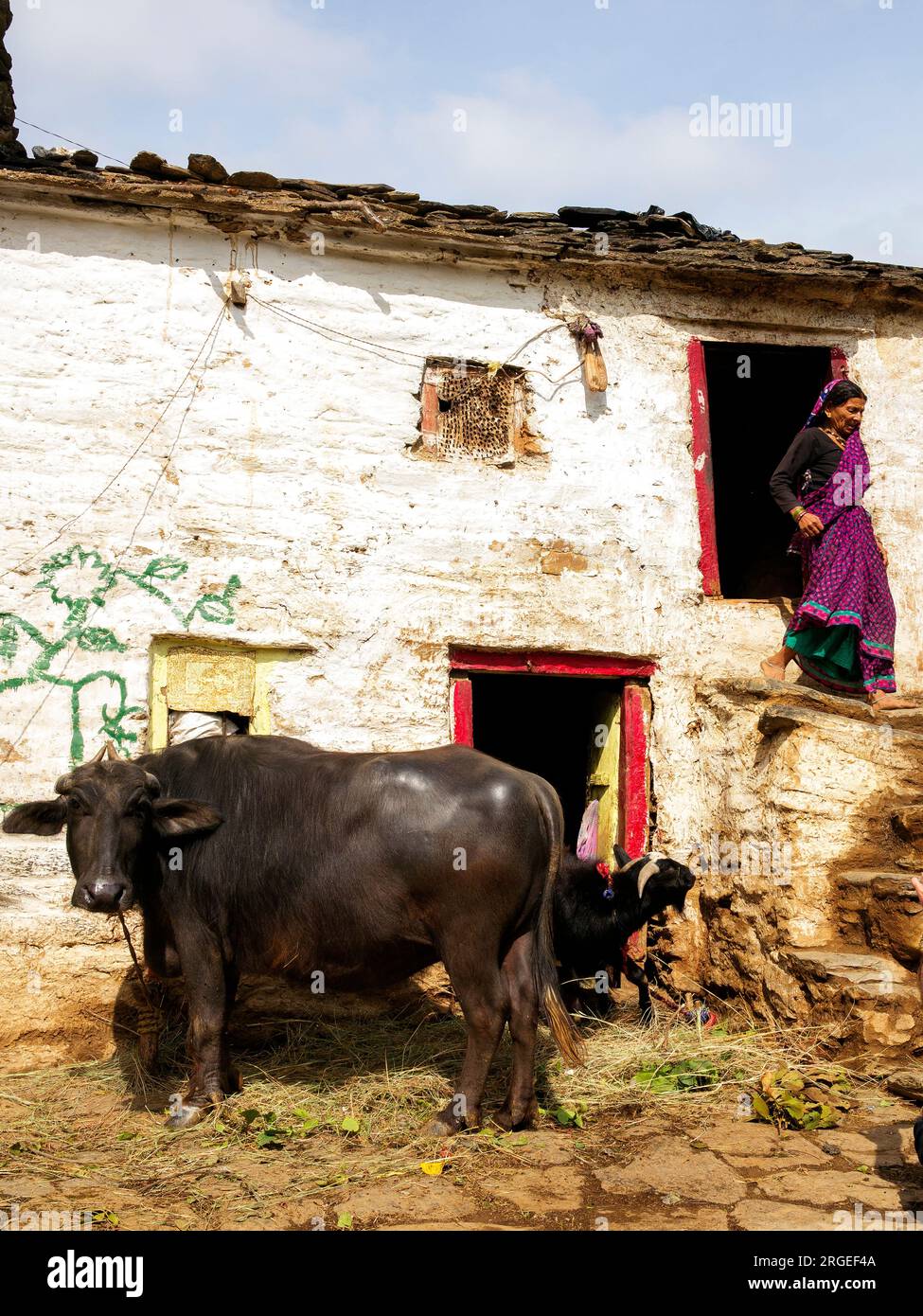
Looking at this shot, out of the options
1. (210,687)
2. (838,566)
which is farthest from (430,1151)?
(838,566)

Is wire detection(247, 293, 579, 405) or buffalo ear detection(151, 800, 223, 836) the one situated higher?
wire detection(247, 293, 579, 405)

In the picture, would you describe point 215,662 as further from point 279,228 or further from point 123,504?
point 279,228

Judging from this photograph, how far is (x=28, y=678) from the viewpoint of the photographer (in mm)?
6668

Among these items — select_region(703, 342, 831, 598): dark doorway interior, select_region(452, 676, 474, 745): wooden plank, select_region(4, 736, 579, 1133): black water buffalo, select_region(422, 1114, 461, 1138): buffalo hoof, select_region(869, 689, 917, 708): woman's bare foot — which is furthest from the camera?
select_region(703, 342, 831, 598): dark doorway interior

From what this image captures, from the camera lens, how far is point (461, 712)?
7.41 m

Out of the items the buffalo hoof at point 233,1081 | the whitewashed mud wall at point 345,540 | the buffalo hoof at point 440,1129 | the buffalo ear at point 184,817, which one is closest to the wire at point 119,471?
the whitewashed mud wall at point 345,540

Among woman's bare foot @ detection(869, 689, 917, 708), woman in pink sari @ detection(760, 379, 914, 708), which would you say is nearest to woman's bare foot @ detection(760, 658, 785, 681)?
woman in pink sari @ detection(760, 379, 914, 708)

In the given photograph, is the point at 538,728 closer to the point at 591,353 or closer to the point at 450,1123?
the point at 591,353

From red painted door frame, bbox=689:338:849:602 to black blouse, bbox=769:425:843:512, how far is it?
51cm

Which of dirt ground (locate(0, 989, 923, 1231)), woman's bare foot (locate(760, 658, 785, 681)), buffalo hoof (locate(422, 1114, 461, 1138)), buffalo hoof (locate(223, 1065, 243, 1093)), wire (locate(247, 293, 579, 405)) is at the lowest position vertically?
dirt ground (locate(0, 989, 923, 1231))

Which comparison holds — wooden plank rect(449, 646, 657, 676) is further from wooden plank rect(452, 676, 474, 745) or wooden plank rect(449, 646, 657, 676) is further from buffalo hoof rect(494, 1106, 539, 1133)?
buffalo hoof rect(494, 1106, 539, 1133)

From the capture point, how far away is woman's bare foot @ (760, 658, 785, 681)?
7.66 m

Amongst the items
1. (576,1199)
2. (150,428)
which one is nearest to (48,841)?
(150,428)
